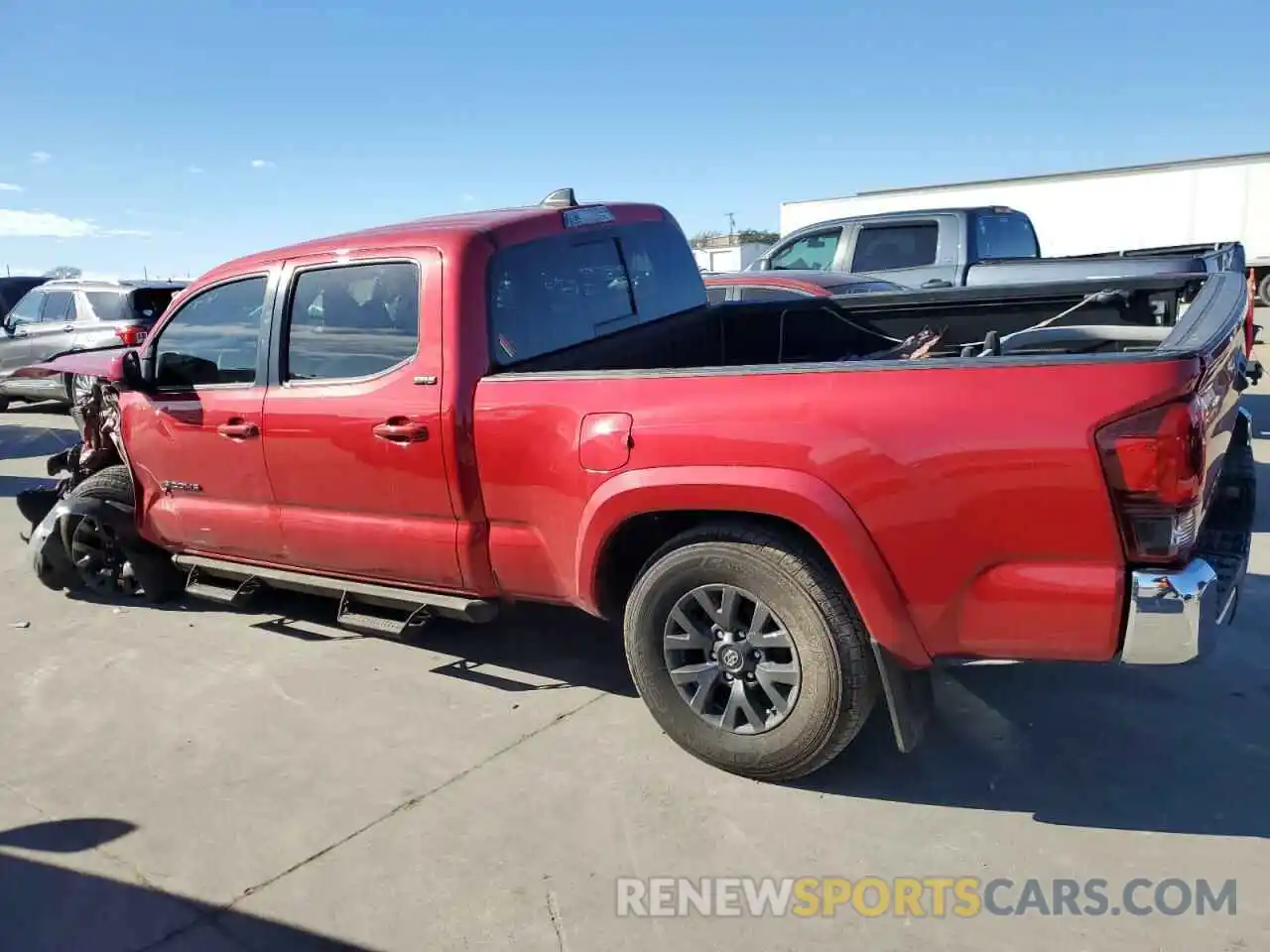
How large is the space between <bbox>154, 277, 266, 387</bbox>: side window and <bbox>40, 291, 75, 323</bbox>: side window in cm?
911

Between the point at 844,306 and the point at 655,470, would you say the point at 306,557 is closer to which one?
the point at 655,470

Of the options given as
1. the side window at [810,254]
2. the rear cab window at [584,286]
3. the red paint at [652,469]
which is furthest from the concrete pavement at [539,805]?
the side window at [810,254]

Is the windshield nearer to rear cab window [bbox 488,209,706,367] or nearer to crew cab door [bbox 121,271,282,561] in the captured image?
crew cab door [bbox 121,271,282,561]

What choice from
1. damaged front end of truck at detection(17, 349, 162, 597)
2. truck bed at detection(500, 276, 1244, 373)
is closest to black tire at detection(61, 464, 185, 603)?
Result: damaged front end of truck at detection(17, 349, 162, 597)

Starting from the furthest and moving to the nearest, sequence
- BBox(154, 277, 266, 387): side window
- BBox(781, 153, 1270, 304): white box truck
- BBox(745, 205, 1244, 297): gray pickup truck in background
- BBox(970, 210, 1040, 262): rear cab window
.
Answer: BBox(781, 153, 1270, 304): white box truck → BBox(970, 210, 1040, 262): rear cab window → BBox(745, 205, 1244, 297): gray pickup truck in background → BBox(154, 277, 266, 387): side window

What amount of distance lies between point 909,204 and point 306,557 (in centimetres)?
2200

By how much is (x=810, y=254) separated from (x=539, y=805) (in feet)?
26.7

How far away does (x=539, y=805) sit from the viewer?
3.19 m

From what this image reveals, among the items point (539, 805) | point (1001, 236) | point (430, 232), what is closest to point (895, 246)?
point (1001, 236)

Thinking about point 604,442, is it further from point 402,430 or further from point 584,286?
point 584,286

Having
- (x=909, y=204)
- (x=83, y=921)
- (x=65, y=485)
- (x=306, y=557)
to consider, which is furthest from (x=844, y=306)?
(x=909, y=204)

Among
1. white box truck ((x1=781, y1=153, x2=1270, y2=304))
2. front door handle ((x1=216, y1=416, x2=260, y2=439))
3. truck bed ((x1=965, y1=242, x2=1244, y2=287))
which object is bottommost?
front door handle ((x1=216, y1=416, x2=260, y2=439))

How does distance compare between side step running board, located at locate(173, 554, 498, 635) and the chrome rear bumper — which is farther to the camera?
side step running board, located at locate(173, 554, 498, 635)

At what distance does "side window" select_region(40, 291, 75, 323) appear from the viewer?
40.3 feet
